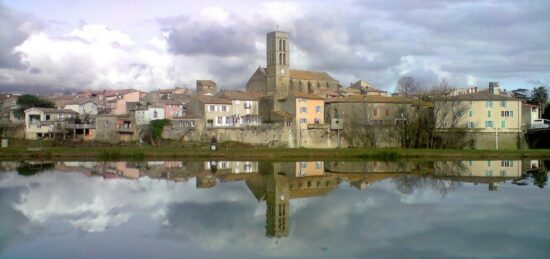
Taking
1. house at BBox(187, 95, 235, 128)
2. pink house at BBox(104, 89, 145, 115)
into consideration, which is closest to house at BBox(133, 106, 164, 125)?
house at BBox(187, 95, 235, 128)

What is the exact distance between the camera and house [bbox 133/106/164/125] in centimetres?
6069

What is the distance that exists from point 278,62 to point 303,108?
14.1 m

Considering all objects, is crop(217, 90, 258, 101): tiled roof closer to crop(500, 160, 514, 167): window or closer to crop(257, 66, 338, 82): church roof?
crop(257, 66, 338, 82): church roof

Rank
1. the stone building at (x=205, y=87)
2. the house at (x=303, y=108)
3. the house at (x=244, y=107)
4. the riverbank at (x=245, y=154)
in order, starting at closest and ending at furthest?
the riverbank at (x=245, y=154), the house at (x=303, y=108), the house at (x=244, y=107), the stone building at (x=205, y=87)

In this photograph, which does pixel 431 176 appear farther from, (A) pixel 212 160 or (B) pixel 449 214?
(A) pixel 212 160

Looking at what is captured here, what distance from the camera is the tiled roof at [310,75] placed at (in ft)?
243

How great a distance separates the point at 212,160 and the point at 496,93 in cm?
3682

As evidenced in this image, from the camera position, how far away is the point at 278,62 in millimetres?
70750

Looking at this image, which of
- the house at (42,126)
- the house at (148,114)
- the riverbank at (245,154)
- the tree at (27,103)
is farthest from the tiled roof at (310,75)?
Answer: the tree at (27,103)

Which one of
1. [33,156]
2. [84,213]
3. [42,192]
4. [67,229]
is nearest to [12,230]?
[67,229]

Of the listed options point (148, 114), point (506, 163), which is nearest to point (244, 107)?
point (148, 114)

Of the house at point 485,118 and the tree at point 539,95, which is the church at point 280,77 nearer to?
the house at point 485,118

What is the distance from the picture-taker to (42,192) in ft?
88.9

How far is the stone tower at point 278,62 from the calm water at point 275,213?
110 feet
